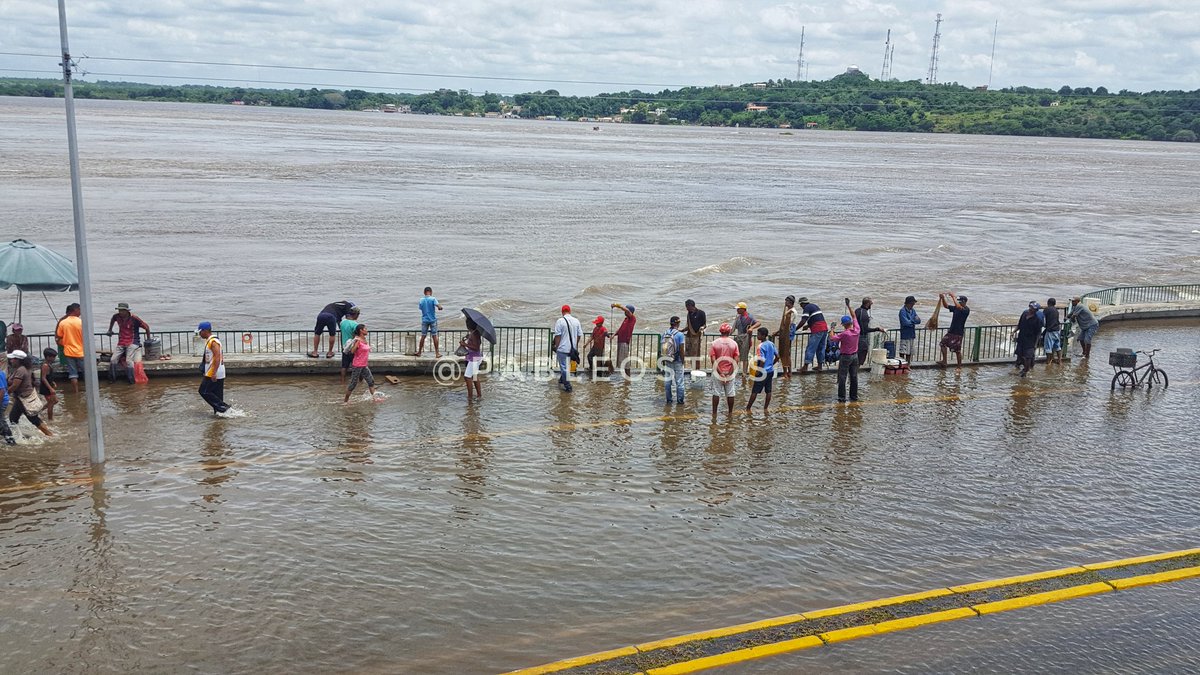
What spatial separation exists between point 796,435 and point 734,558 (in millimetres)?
4894

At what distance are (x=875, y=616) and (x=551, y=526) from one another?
3.57 meters

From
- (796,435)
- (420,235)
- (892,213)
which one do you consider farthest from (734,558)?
(892,213)

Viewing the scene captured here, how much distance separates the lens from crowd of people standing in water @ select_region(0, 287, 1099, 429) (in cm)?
1452

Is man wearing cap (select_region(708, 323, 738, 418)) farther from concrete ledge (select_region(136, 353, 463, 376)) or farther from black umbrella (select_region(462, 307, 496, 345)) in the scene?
concrete ledge (select_region(136, 353, 463, 376))

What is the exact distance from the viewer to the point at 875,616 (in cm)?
903

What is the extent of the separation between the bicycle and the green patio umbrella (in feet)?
56.6

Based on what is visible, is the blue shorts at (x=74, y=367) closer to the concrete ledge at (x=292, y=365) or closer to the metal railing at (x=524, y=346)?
the metal railing at (x=524, y=346)

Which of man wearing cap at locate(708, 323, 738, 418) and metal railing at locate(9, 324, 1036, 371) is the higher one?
man wearing cap at locate(708, 323, 738, 418)

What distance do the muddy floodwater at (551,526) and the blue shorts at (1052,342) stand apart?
3346mm

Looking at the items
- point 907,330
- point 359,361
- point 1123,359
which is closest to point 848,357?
point 907,330

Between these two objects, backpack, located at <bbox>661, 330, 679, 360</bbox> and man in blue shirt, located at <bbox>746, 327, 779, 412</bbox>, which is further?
backpack, located at <bbox>661, 330, 679, 360</bbox>

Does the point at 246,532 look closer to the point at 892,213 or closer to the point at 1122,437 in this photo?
the point at 1122,437

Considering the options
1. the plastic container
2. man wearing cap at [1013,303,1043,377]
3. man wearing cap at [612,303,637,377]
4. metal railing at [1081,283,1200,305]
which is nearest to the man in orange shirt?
the plastic container

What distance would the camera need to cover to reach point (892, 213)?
7000 cm
